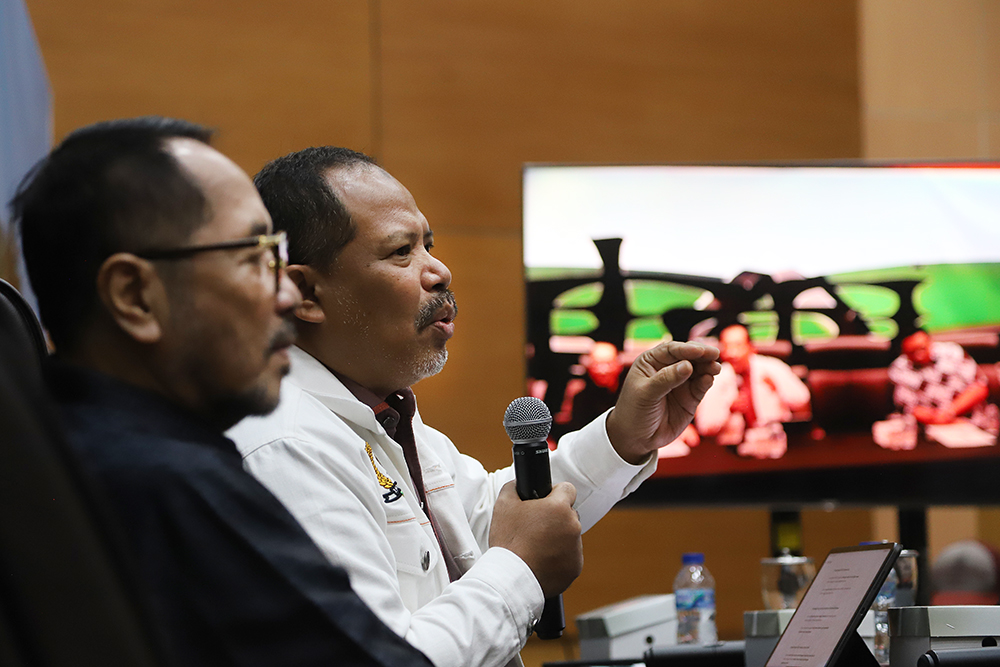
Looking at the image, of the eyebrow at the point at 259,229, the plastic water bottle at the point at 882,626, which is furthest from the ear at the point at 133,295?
the plastic water bottle at the point at 882,626

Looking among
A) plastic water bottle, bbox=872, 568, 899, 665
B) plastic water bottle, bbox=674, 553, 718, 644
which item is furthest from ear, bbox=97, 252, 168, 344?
plastic water bottle, bbox=674, 553, 718, 644

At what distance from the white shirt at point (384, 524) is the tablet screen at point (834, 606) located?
0.39 metres

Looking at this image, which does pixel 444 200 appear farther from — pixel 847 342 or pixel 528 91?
pixel 847 342

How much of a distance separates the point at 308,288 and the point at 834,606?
91cm

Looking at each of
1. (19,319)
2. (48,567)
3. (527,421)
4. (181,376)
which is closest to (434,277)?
(527,421)

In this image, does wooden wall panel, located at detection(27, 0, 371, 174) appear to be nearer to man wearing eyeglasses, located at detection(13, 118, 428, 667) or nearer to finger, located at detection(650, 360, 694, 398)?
finger, located at detection(650, 360, 694, 398)

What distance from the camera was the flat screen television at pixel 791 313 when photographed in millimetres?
2885

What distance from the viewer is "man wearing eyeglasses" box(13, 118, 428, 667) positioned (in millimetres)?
780

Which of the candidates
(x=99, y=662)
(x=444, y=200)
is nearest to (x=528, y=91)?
(x=444, y=200)

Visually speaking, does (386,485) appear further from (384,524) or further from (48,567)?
(48,567)

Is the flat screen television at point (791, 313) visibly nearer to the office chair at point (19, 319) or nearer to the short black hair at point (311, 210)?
the short black hair at point (311, 210)

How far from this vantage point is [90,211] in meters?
0.84

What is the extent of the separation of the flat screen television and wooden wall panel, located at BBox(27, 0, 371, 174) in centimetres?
105

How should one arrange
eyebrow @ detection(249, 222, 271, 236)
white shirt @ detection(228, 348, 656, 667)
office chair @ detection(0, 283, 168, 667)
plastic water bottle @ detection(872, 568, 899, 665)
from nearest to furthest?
office chair @ detection(0, 283, 168, 667), eyebrow @ detection(249, 222, 271, 236), white shirt @ detection(228, 348, 656, 667), plastic water bottle @ detection(872, 568, 899, 665)
